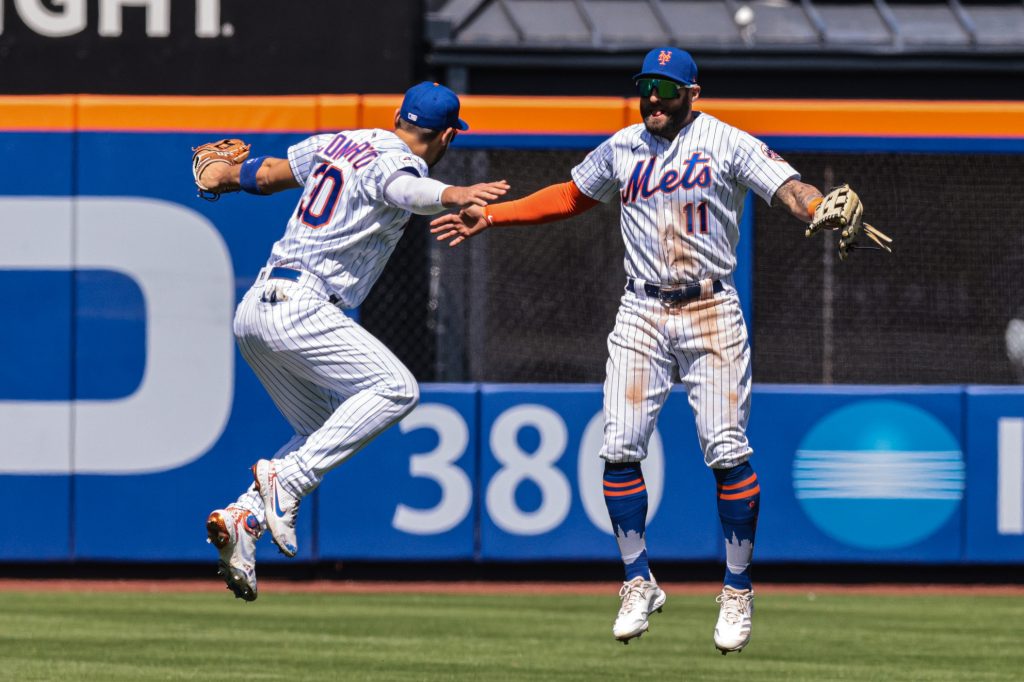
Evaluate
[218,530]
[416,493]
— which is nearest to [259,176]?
[218,530]

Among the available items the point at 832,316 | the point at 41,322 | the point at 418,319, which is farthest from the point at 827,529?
the point at 41,322

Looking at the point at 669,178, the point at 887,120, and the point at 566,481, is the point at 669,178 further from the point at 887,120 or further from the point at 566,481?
the point at 887,120

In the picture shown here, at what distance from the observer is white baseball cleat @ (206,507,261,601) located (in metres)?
6.59

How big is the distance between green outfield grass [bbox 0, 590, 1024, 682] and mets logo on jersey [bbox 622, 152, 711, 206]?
2.21 meters

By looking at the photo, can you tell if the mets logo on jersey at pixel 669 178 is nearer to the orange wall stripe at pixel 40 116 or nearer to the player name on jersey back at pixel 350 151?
the player name on jersey back at pixel 350 151

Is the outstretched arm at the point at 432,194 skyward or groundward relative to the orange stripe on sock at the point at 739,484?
skyward

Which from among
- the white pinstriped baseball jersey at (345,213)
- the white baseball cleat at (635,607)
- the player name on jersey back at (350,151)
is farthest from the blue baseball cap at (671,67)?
the white baseball cleat at (635,607)

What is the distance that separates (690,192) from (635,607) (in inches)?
61.7

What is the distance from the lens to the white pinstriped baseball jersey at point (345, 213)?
6.78 meters

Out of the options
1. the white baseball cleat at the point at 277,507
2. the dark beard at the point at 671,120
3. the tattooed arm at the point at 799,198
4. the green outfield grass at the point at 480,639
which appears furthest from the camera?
the green outfield grass at the point at 480,639

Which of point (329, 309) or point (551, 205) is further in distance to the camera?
point (551, 205)

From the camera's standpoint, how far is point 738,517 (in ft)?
23.0

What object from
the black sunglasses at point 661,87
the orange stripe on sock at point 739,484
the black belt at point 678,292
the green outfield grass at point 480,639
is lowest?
the green outfield grass at point 480,639

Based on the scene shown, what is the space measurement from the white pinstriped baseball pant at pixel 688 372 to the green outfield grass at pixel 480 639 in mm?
1352
